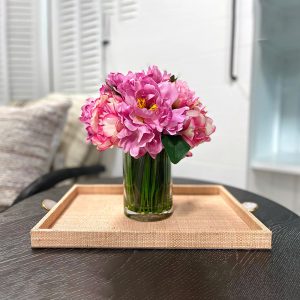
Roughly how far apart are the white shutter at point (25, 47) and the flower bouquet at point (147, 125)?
1.49 m

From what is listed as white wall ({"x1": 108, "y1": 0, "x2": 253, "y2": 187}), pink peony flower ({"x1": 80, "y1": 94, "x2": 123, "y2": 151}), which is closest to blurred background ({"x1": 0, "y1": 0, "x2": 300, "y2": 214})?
white wall ({"x1": 108, "y1": 0, "x2": 253, "y2": 187})

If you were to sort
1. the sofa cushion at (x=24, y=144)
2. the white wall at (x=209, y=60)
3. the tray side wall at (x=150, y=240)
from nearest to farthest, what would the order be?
the tray side wall at (x=150, y=240) < the sofa cushion at (x=24, y=144) < the white wall at (x=209, y=60)

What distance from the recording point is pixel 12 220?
79cm

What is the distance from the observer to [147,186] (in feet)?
2.35

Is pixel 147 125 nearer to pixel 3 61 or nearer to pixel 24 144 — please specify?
pixel 24 144

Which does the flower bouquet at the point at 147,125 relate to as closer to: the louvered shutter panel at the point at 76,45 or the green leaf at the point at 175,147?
the green leaf at the point at 175,147

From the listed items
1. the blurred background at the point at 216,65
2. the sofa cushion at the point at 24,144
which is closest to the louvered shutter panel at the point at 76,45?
the blurred background at the point at 216,65

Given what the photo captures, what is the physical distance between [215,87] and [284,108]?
16.2 inches

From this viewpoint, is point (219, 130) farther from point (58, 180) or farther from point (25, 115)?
point (25, 115)

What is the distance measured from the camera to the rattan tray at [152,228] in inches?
25.1

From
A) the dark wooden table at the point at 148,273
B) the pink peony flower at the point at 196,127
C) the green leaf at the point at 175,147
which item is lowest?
the dark wooden table at the point at 148,273

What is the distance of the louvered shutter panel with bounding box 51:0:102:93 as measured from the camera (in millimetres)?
1848

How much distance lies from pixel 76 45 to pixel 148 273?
5.49 ft

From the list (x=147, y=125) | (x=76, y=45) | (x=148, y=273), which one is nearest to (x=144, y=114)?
(x=147, y=125)
